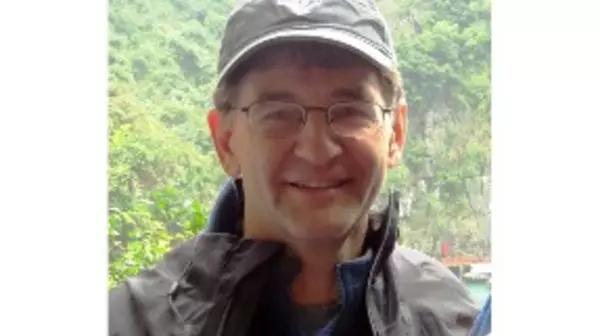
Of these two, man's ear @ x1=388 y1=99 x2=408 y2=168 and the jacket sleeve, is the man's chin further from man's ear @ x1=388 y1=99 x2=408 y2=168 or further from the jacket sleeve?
the jacket sleeve

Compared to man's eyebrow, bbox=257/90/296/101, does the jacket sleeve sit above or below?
below

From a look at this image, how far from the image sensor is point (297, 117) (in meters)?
0.92

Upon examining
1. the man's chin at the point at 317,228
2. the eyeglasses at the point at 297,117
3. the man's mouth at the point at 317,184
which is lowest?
the man's chin at the point at 317,228

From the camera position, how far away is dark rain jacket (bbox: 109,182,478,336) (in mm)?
925

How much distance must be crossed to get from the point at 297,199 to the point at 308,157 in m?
0.05

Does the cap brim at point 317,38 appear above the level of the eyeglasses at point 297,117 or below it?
above

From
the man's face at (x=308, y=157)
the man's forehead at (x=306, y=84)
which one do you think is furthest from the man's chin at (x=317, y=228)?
the man's forehead at (x=306, y=84)

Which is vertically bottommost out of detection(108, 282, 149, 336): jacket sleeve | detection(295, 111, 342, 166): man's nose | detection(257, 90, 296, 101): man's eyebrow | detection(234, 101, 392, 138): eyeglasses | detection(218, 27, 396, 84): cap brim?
detection(108, 282, 149, 336): jacket sleeve

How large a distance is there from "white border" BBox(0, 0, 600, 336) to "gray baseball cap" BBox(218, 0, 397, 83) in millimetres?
139

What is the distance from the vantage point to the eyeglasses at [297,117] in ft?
3.00
